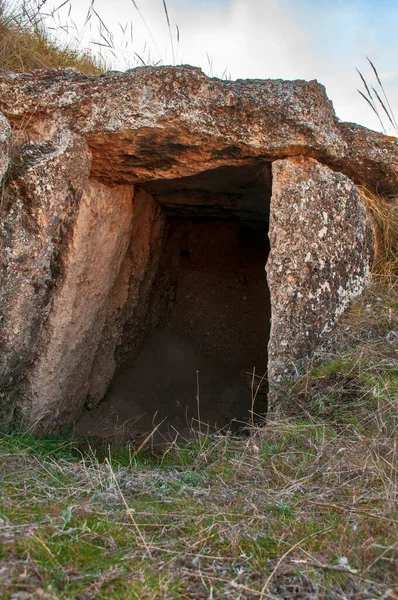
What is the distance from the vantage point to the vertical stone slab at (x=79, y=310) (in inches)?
140

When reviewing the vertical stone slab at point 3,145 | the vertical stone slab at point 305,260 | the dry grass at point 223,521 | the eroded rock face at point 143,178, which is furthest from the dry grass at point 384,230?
the vertical stone slab at point 3,145

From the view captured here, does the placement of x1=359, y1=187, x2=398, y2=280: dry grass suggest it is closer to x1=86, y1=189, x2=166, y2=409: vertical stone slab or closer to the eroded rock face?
the eroded rock face

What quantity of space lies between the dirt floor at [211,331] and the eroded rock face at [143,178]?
1520 mm

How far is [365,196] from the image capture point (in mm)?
3875

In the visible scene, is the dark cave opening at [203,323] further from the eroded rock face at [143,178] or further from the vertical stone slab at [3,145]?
the vertical stone slab at [3,145]

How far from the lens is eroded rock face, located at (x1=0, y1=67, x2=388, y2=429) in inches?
130

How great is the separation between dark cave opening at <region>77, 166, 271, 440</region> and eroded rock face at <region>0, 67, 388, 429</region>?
35.3 inches

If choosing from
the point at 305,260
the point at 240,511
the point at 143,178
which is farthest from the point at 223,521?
the point at 143,178

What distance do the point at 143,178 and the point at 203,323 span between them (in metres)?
2.14

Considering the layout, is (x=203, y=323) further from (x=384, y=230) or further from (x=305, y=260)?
(x=305, y=260)

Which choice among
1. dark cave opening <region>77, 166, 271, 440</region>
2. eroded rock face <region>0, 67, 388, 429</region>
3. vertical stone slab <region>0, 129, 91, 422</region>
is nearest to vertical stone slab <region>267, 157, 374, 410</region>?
eroded rock face <region>0, 67, 388, 429</region>

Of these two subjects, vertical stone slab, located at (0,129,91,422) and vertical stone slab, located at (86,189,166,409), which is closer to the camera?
vertical stone slab, located at (0,129,91,422)

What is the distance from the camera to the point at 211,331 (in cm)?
575

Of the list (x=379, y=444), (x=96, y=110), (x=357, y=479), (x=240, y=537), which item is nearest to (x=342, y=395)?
(x=379, y=444)
